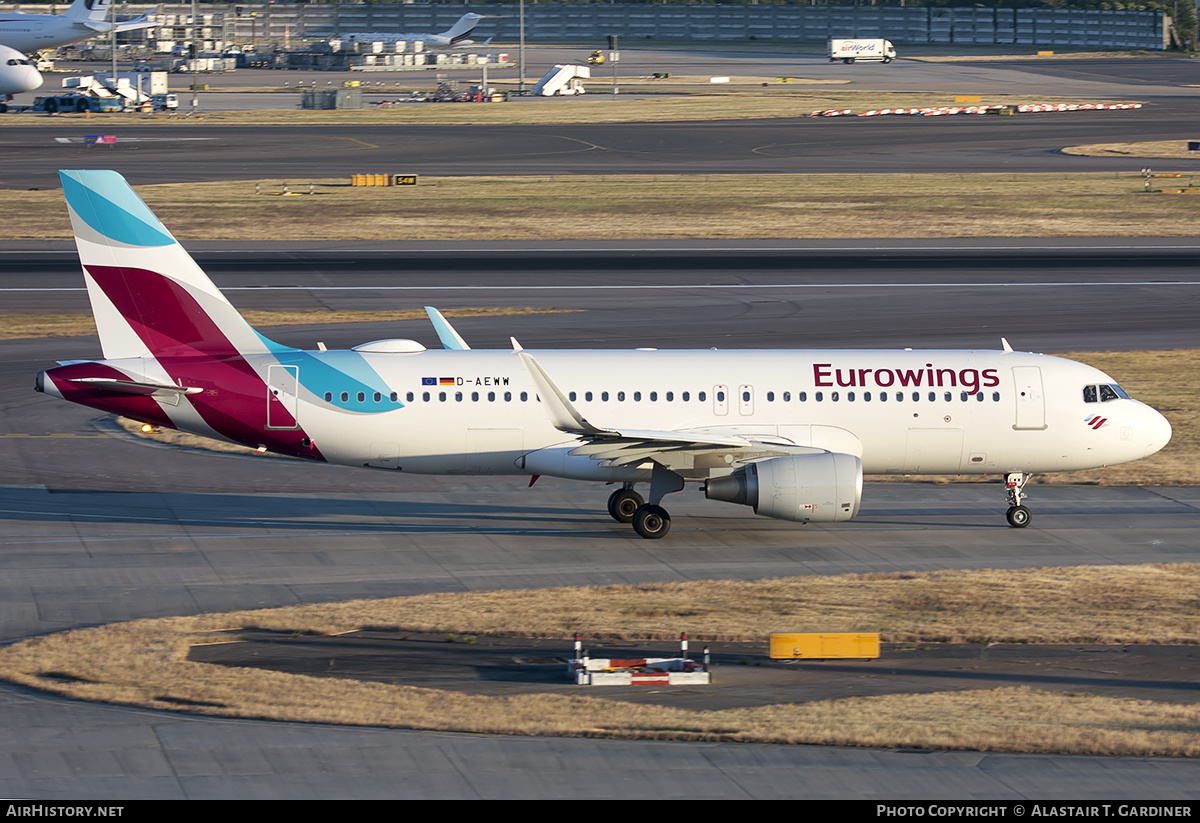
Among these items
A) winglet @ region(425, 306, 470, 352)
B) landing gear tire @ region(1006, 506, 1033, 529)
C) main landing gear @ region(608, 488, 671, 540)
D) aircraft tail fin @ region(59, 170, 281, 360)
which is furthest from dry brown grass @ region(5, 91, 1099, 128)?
landing gear tire @ region(1006, 506, 1033, 529)

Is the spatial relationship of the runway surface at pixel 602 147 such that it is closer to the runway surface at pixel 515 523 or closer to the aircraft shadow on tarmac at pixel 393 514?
the runway surface at pixel 515 523

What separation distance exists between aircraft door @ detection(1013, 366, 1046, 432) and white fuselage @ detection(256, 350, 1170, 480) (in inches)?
1.3

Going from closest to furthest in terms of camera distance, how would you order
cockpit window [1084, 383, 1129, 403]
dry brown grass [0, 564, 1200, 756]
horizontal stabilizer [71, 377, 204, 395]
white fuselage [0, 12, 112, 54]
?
dry brown grass [0, 564, 1200, 756], horizontal stabilizer [71, 377, 204, 395], cockpit window [1084, 383, 1129, 403], white fuselage [0, 12, 112, 54]

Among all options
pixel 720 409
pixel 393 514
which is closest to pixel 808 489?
pixel 720 409

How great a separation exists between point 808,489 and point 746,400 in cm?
317

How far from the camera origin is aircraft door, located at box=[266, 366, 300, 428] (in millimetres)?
31797

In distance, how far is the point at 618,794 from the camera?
18.3m

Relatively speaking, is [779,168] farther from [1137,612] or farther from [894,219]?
[1137,612]

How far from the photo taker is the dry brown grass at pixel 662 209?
77438mm

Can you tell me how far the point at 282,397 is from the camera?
31.8 meters

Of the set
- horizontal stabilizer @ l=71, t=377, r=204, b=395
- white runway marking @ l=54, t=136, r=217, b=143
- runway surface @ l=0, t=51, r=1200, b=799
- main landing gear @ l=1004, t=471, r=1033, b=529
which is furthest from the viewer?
white runway marking @ l=54, t=136, r=217, b=143

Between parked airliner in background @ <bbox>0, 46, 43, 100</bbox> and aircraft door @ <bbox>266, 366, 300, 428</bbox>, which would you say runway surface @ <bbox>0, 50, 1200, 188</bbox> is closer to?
parked airliner in background @ <bbox>0, 46, 43, 100</bbox>

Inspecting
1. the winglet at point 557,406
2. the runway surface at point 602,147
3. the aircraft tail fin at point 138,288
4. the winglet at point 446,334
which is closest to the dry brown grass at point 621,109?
the runway surface at point 602,147

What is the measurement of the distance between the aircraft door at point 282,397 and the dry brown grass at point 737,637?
245 inches
